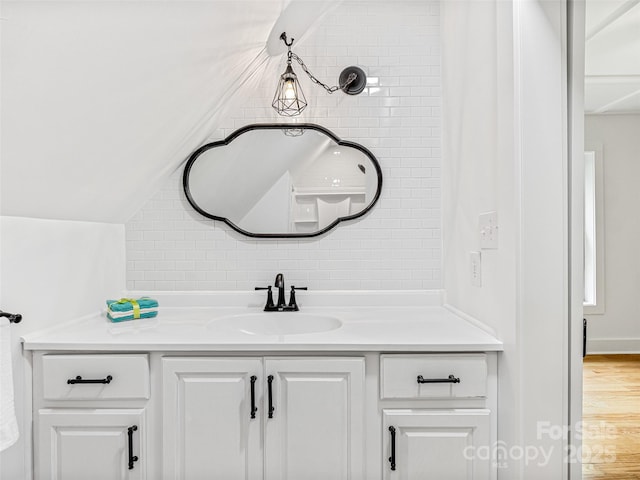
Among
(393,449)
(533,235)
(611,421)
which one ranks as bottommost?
(611,421)

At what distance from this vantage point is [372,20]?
7.26 ft

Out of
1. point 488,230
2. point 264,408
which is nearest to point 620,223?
point 488,230

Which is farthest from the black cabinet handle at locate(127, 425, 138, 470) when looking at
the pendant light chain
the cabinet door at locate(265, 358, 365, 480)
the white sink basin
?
the pendant light chain

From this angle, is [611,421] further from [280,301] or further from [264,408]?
[264,408]

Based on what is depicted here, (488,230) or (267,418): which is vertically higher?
(488,230)

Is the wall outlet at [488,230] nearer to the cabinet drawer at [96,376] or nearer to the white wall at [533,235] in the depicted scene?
the white wall at [533,235]

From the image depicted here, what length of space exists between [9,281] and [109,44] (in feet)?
2.94

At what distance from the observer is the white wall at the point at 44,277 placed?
1439 millimetres

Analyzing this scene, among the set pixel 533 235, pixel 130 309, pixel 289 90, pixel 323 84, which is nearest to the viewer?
pixel 533 235

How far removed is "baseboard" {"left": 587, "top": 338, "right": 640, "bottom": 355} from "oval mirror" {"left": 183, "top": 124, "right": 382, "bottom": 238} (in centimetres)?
324

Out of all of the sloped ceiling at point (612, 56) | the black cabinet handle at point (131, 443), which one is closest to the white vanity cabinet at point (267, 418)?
the black cabinet handle at point (131, 443)

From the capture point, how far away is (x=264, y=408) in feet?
4.89

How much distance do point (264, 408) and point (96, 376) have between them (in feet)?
1.92

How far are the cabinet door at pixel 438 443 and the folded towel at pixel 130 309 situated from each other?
1119mm
